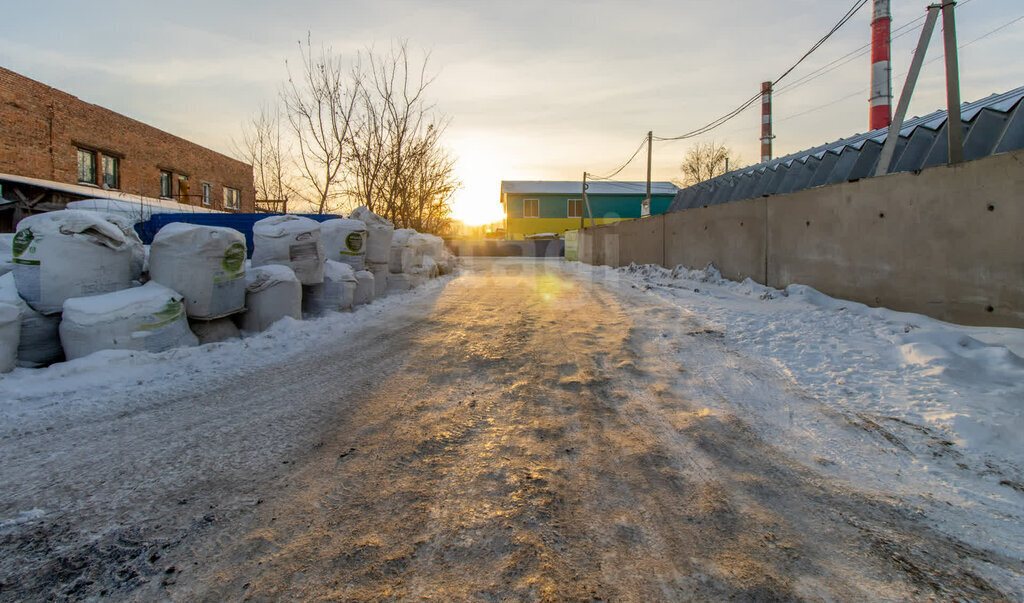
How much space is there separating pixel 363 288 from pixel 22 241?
12.9 feet

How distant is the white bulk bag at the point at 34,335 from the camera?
3.57 metres

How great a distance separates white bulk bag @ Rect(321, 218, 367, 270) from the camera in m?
7.26

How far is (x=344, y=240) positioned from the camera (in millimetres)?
7316

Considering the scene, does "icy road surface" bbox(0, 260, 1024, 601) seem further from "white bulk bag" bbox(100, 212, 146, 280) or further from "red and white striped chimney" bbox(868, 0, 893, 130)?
"red and white striped chimney" bbox(868, 0, 893, 130)

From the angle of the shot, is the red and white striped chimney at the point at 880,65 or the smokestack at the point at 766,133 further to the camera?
the smokestack at the point at 766,133

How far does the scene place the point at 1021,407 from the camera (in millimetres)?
2674

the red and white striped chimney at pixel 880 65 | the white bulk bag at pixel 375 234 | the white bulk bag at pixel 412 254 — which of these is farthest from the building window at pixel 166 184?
the red and white striped chimney at pixel 880 65

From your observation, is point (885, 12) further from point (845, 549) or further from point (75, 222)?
point (75, 222)

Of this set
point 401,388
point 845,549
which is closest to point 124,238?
point 401,388

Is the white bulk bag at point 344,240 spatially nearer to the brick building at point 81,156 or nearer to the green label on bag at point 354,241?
the green label on bag at point 354,241

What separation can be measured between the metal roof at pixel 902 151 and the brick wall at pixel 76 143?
65.2 ft

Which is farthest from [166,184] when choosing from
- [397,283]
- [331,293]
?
[331,293]

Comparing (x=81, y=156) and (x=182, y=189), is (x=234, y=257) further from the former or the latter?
(x=182, y=189)

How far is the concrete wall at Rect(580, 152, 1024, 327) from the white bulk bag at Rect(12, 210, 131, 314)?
25.8 ft
